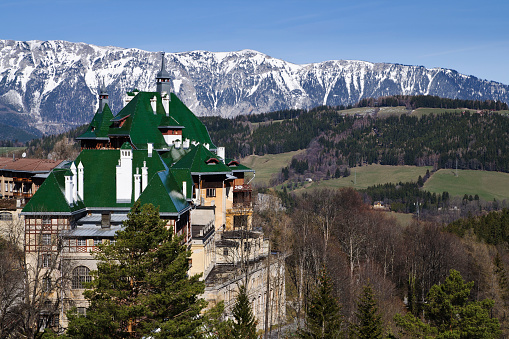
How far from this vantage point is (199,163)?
89.8 m

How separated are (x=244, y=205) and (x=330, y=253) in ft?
65.1

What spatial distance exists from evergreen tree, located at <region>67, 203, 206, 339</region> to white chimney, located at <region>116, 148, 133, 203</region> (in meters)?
28.4

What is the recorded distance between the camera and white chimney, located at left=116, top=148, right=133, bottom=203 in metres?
76.9

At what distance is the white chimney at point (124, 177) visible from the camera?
76938 mm

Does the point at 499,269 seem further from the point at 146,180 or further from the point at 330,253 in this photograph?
the point at 146,180

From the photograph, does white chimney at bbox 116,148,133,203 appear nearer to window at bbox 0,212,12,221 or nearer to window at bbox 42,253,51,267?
window at bbox 42,253,51,267

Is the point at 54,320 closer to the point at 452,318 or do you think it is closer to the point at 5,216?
the point at 5,216

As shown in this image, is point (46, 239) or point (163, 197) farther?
point (163, 197)

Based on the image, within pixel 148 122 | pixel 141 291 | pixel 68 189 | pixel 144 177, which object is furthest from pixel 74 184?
pixel 141 291

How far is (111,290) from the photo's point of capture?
151 feet

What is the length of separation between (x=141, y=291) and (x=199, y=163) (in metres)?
42.9

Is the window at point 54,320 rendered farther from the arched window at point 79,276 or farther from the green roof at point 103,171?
the green roof at point 103,171

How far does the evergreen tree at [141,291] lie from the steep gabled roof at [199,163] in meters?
40.1

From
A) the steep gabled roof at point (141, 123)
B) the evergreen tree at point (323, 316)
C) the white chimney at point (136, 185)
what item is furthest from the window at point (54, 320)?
the steep gabled roof at point (141, 123)
